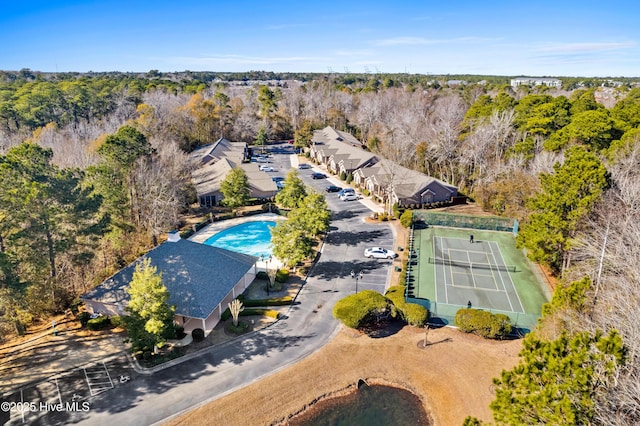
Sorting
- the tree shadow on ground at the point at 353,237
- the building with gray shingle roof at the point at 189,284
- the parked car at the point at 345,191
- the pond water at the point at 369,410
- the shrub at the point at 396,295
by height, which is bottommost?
the pond water at the point at 369,410

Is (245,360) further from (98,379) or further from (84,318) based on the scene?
(84,318)

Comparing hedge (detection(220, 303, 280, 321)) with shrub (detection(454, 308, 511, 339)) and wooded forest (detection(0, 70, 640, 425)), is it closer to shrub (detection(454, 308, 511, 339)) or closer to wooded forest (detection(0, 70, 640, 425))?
wooded forest (detection(0, 70, 640, 425))

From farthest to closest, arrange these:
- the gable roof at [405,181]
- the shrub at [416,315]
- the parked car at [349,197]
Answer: the parked car at [349,197], the gable roof at [405,181], the shrub at [416,315]

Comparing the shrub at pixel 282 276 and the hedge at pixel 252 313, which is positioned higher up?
the shrub at pixel 282 276

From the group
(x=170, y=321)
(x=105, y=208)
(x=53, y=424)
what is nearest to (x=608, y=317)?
(x=170, y=321)

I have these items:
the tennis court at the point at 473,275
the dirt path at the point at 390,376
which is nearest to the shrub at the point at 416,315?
the dirt path at the point at 390,376

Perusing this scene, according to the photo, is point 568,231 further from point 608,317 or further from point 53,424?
A: point 53,424

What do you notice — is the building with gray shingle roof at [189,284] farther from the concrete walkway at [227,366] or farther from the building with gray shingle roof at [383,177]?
the building with gray shingle roof at [383,177]
